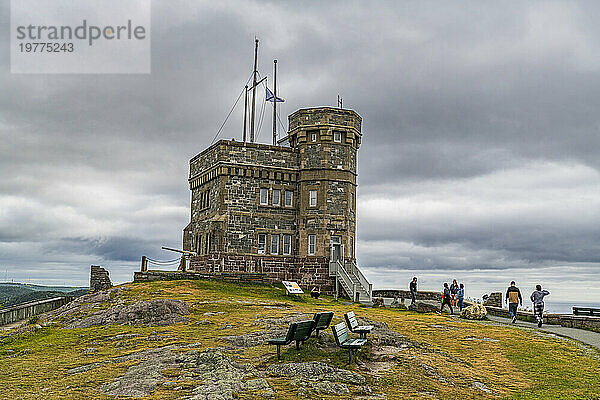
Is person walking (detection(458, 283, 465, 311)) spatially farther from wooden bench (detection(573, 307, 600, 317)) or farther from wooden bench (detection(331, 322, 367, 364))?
wooden bench (detection(331, 322, 367, 364))

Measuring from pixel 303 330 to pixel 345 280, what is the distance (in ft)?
92.1

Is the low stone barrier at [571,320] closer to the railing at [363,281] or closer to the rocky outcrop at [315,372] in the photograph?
the railing at [363,281]

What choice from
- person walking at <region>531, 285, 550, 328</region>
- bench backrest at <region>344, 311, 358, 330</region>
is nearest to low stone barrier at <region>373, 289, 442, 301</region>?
person walking at <region>531, 285, 550, 328</region>

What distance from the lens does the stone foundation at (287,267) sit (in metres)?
43.9

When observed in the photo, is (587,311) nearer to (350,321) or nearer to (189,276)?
(350,321)

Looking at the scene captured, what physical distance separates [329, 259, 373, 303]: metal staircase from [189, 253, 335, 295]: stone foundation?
0.64 metres

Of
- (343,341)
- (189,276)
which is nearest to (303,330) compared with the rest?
(343,341)

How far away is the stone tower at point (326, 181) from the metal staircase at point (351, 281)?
0.89 meters

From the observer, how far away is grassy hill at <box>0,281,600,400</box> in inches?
535

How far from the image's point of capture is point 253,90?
5081 cm

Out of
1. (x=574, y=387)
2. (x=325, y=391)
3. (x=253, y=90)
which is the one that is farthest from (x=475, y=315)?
(x=253, y=90)

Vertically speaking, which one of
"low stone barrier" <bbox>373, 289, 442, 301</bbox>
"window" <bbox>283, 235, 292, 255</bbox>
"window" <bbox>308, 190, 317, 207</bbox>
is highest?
"window" <bbox>308, 190, 317, 207</bbox>

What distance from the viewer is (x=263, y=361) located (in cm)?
1563

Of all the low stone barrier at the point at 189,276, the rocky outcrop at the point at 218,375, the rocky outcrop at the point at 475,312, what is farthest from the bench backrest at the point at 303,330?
the low stone barrier at the point at 189,276
